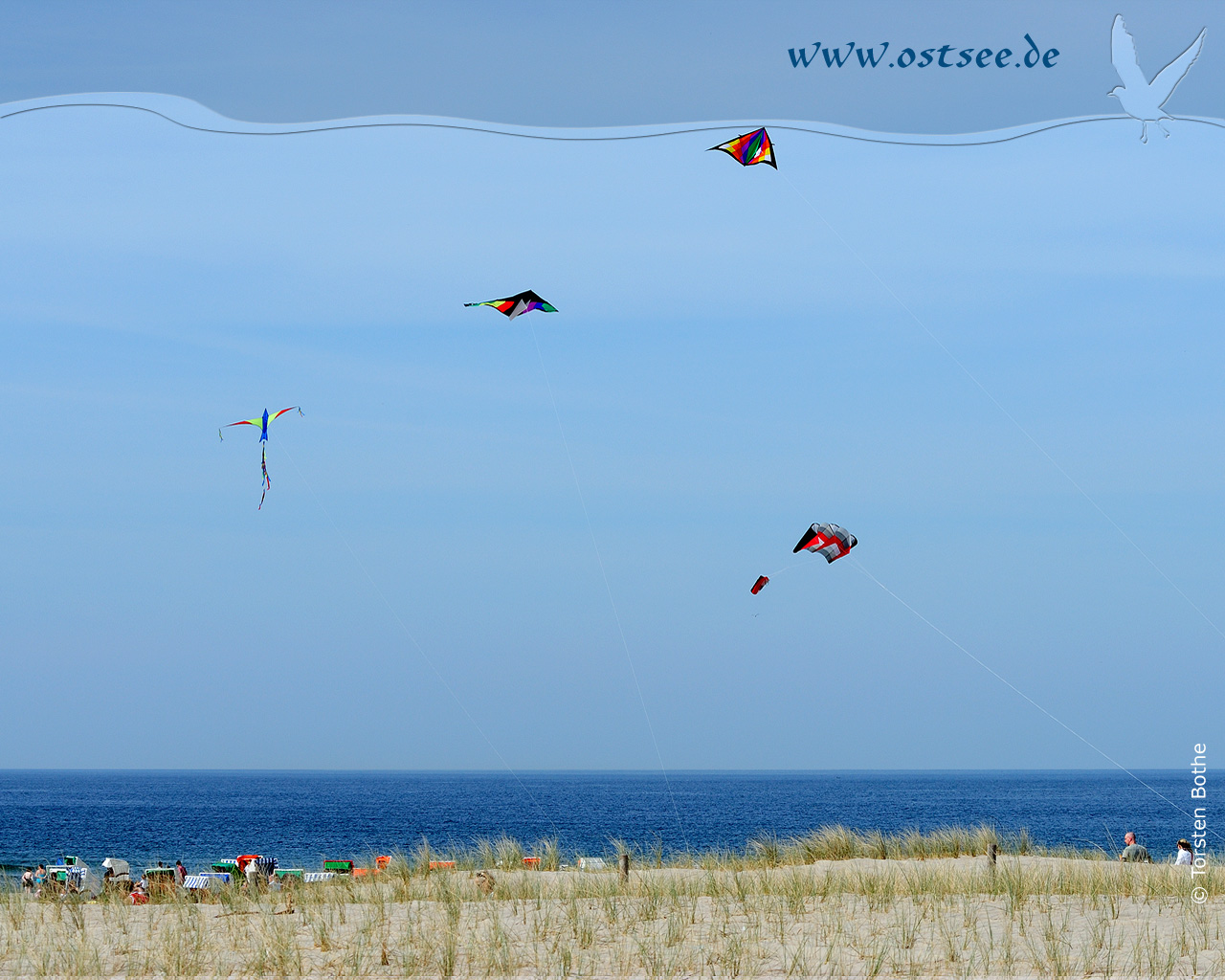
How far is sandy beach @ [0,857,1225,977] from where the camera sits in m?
7.15

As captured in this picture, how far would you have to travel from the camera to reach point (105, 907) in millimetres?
9469

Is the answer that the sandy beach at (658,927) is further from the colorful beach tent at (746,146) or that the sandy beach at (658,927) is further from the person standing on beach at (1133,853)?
the colorful beach tent at (746,146)

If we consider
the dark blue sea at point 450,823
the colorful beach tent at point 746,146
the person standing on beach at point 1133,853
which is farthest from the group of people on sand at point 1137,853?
the dark blue sea at point 450,823

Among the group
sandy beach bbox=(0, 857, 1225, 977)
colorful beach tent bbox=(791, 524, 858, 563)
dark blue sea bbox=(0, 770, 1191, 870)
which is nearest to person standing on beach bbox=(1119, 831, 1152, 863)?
sandy beach bbox=(0, 857, 1225, 977)

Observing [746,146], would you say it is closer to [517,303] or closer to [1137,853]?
[517,303]

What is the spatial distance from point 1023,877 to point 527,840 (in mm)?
43801

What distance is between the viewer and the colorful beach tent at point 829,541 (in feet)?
41.4

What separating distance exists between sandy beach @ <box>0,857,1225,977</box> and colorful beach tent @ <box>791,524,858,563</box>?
3.30 meters

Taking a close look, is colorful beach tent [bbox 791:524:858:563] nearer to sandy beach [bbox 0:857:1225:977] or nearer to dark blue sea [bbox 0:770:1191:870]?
sandy beach [bbox 0:857:1225:977]

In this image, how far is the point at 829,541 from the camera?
12.8 metres

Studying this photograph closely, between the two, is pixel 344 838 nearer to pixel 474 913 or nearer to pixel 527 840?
pixel 527 840

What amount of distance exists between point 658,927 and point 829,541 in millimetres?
5473

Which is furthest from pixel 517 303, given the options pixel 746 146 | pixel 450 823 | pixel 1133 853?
pixel 450 823

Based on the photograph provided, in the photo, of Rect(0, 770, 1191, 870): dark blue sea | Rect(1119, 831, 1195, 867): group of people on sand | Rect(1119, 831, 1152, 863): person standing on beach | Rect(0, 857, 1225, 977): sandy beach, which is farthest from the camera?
Rect(0, 770, 1191, 870): dark blue sea
